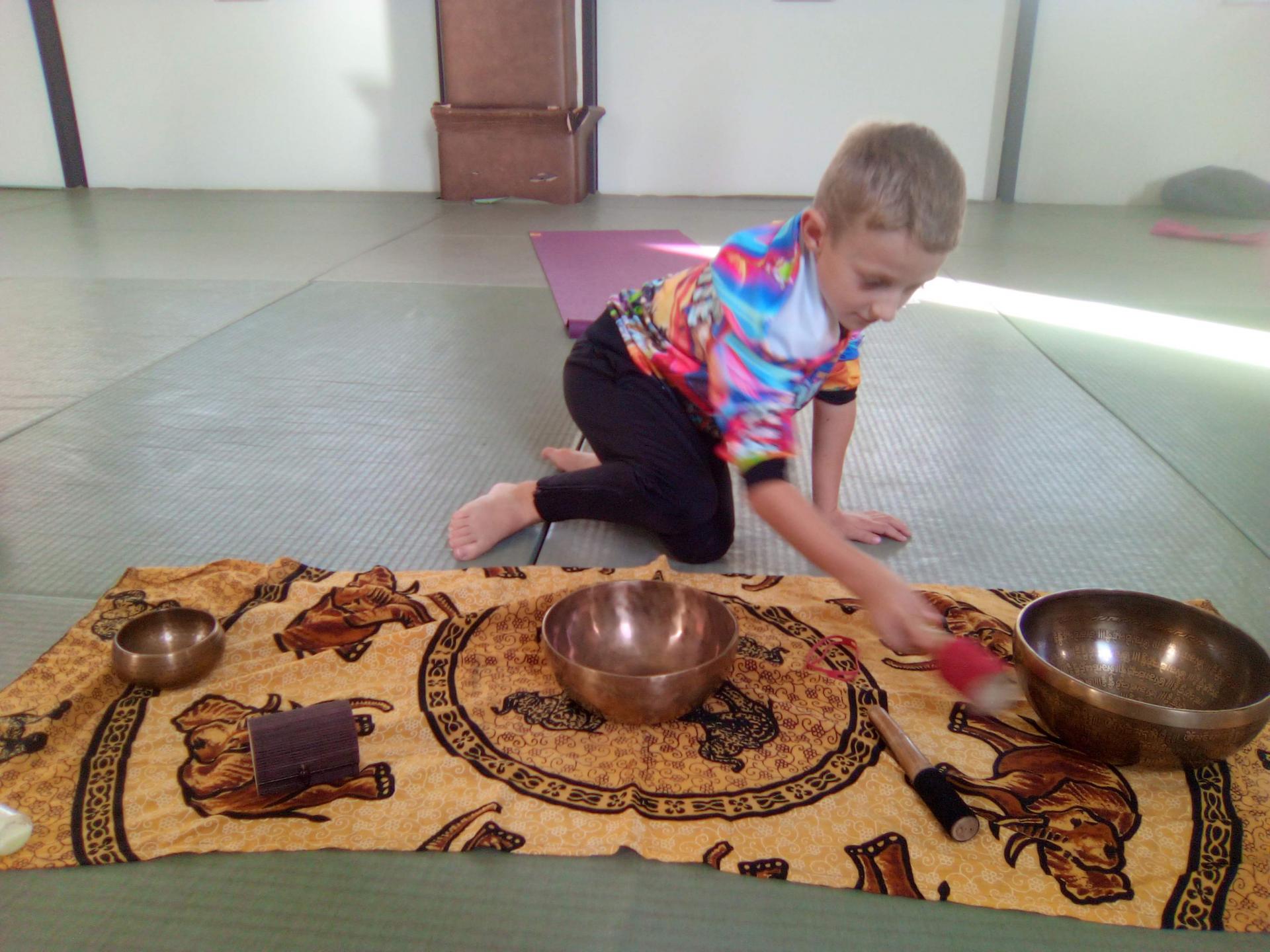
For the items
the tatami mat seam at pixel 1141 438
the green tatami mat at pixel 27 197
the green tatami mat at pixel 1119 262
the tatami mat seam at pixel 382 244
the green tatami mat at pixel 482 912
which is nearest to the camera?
the green tatami mat at pixel 482 912

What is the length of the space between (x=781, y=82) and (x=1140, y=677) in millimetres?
4205

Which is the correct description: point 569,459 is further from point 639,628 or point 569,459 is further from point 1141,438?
point 1141,438

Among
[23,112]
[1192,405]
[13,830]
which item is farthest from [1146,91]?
[23,112]

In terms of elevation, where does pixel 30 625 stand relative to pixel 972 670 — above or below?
below

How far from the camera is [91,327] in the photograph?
2.48m

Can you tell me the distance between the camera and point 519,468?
1702mm

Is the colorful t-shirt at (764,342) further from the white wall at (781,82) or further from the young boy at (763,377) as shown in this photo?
the white wall at (781,82)

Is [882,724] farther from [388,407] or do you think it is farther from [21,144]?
[21,144]

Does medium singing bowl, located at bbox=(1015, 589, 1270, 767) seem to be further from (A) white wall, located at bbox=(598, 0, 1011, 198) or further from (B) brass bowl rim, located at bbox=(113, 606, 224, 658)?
(A) white wall, located at bbox=(598, 0, 1011, 198)

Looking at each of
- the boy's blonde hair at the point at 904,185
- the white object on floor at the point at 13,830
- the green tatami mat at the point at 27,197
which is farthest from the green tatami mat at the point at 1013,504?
the green tatami mat at the point at 27,197

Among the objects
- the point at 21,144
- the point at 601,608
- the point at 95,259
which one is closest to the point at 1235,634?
the point at 601,608

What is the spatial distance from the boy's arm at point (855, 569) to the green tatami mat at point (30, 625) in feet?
2.71

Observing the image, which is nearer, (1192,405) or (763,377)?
(763,377)

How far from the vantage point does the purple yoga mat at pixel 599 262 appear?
8.88 ft
